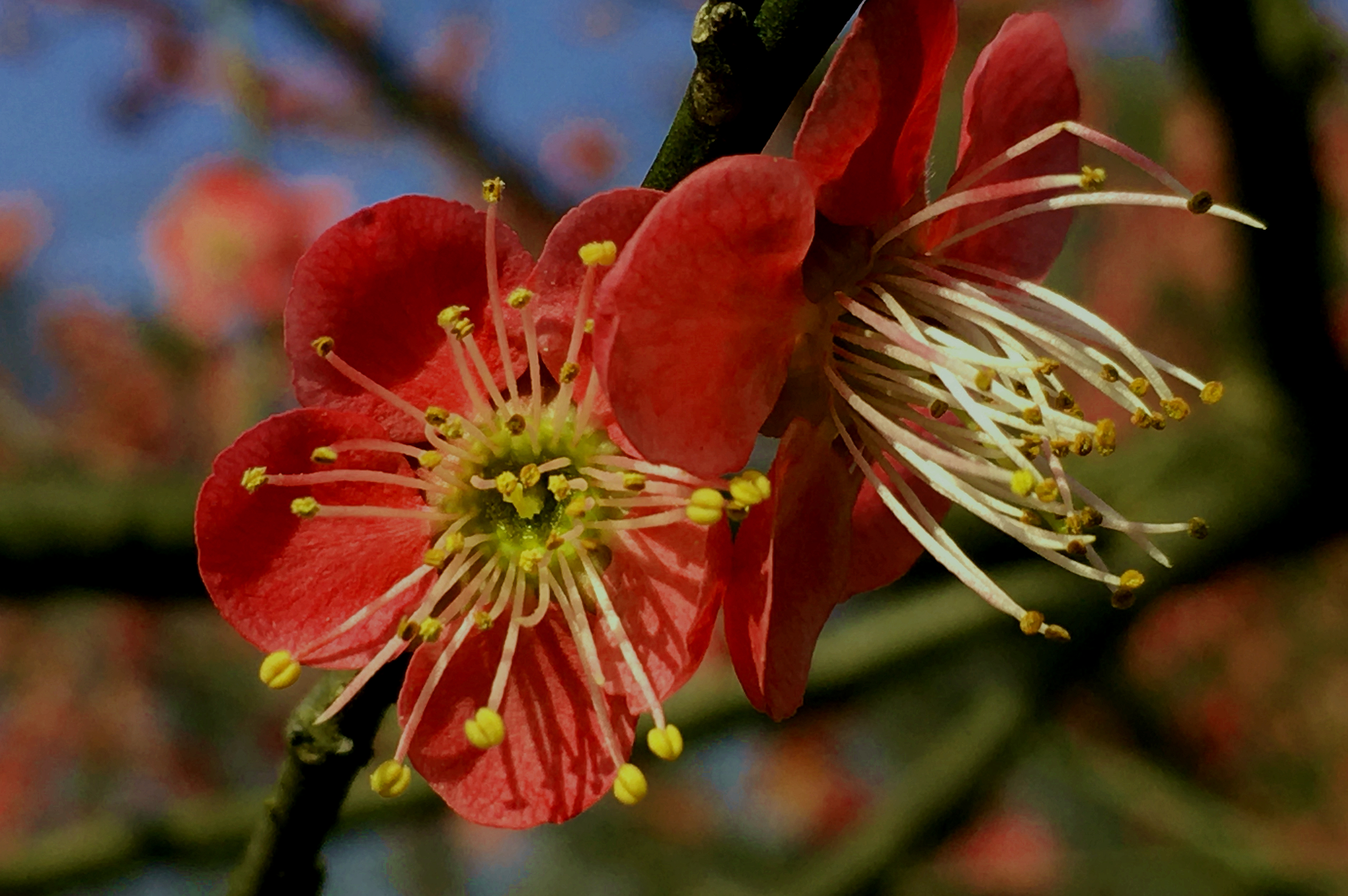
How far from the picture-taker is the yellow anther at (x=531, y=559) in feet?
1.79

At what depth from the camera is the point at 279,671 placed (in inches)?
19.3

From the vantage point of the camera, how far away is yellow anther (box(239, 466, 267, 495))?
50 cm

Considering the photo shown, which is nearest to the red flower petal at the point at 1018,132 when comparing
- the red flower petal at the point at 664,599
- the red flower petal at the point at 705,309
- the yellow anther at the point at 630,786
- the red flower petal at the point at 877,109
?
the red flower petal at the point at 877,109

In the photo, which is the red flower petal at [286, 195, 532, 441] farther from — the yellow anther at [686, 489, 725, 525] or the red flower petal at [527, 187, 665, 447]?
the yellow anther at [686, 489, 725, 525]

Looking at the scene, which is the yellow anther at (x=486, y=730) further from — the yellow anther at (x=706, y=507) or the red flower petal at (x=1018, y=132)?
the red flower petal at (x=1018, y=132)

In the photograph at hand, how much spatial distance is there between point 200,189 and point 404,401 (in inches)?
129

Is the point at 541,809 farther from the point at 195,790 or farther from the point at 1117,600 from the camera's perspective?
the point at 195,790

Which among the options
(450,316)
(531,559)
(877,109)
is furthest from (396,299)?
(877,109)

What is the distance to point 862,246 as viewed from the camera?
557 mm

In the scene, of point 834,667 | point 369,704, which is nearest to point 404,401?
point 369,704

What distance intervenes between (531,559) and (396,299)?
15 centimetres

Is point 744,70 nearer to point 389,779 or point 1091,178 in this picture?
point 1091,178

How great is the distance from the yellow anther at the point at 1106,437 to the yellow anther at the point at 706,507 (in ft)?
0.75

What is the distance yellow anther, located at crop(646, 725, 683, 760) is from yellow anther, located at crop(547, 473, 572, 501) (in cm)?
13
